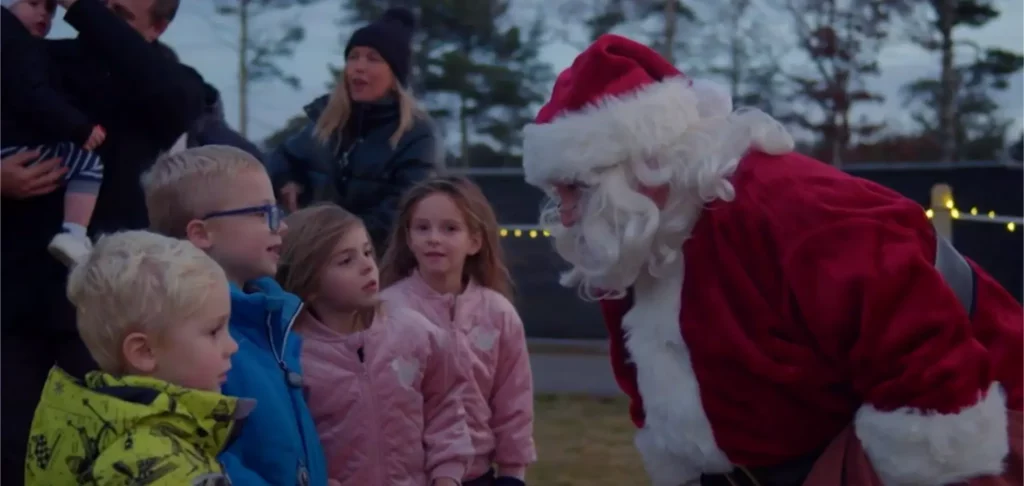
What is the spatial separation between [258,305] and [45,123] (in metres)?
1.00

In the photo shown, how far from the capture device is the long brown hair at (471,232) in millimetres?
3354

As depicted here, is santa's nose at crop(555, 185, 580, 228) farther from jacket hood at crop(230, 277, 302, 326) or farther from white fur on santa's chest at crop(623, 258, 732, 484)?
jacket hood at crop(230, 277, 302, 326)

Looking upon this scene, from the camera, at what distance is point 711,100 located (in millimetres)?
2453

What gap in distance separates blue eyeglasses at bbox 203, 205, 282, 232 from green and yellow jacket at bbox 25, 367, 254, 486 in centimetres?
53

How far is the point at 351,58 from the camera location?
3822 mm

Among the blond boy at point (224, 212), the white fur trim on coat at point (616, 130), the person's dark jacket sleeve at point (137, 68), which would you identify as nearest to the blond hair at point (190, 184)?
the blond boy at point (224, 212)

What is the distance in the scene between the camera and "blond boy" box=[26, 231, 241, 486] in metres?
1.94

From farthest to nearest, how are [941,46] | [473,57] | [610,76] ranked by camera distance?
[941,46] → [473,57] → [610,76]

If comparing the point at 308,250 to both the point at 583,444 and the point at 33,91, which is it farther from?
the point at 583,444

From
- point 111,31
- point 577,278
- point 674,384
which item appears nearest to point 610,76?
point 577,278

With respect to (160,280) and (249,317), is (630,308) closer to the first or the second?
(249,317)

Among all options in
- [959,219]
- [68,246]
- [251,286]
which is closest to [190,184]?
[251,286]

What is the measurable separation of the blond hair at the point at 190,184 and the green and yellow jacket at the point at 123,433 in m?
0.53

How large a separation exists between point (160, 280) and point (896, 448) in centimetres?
124
